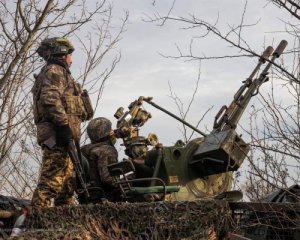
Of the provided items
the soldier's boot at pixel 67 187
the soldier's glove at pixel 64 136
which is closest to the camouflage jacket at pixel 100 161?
the soldier's boot at pixel 67 187

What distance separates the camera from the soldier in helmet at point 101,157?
283 inches

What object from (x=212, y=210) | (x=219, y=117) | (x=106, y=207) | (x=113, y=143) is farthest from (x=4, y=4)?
(x=212, y=210)

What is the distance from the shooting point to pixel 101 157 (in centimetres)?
734

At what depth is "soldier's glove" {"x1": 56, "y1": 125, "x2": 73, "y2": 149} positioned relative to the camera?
7043 mm

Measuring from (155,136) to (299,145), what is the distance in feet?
7.35

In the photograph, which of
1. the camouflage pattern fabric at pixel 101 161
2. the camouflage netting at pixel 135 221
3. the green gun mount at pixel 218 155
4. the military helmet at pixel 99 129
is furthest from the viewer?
the military helmet at pixel 99 129

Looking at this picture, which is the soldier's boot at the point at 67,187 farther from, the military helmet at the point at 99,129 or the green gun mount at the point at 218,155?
the green gun mount at the point at 218,155

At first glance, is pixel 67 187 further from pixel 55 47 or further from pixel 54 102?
pixel 55 47

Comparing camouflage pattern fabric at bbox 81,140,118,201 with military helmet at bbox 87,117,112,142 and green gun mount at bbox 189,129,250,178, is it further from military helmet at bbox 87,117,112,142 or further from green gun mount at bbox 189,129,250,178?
green gun mount at bbox 189,129,250,178

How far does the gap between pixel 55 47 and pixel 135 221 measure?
8.97 feet

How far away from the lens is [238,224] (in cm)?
579

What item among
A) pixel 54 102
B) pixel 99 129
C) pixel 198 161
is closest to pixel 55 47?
pixel 54 102

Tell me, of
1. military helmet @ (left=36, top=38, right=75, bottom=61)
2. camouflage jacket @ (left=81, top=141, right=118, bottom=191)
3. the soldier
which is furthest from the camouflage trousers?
military helmet @ (left=36, top=38, right=75, bottom=61)

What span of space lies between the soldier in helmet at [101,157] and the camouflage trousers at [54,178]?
30cm
